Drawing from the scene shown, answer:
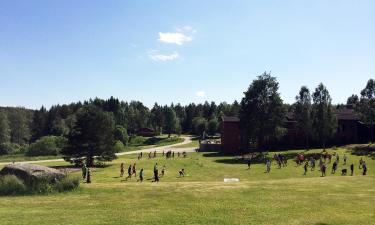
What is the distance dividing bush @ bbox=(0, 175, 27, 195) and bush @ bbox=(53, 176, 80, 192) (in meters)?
2.00

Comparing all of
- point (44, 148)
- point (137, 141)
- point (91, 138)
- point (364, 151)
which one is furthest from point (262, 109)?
point (137, 141)

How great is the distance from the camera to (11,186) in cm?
2459

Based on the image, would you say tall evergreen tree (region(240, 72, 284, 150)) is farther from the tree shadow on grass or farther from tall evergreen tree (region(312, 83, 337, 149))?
the tree shadow on grass

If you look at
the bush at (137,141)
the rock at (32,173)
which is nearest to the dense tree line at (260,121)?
the bush at (137,141)

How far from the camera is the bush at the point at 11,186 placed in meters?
24.4

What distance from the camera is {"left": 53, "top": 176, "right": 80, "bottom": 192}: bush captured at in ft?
83.3

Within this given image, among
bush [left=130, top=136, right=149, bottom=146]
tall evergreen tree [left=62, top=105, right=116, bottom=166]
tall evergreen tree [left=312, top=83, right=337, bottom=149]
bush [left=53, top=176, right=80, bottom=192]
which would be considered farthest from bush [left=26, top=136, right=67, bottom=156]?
bush [left=53, top=176, right=80, bottom=192]

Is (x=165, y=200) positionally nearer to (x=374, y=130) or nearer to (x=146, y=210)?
(x=146, y=210)

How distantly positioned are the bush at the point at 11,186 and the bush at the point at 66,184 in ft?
6.57

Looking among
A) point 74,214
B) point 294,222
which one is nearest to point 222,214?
point 294,222

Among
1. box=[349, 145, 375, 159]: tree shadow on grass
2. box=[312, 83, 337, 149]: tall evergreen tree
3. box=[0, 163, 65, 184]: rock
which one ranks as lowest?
box=[0, 163, 65, 184]: rock

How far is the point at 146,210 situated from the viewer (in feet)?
67.4

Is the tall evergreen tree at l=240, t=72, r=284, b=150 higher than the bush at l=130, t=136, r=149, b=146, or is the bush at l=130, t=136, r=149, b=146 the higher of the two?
the tall evergreen tree at l=240, t=72, r=284, b=150

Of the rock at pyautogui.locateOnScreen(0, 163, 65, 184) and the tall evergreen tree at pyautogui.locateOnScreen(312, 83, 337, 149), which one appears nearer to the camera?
the rock at pyautogui.locateOnScreen(0, 163, 65, 184)
